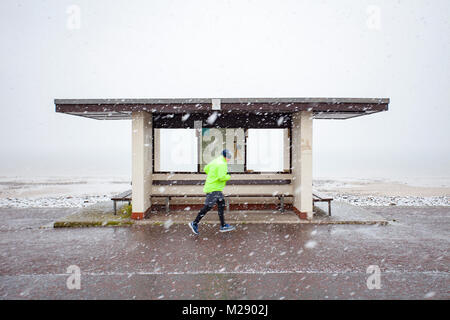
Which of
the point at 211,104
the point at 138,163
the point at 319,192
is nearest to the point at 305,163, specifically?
the point at 319,192

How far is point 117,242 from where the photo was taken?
6605 millimetres

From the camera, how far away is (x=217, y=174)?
7.09m

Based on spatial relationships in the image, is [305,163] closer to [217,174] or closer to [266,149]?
[266,149]

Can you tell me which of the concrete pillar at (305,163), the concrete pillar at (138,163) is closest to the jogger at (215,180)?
the concrete pillar at (138,163)

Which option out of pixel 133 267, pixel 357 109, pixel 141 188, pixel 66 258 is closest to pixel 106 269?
pixel 133 267

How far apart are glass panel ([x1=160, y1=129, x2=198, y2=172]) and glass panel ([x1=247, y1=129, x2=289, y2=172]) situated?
176 centimetres

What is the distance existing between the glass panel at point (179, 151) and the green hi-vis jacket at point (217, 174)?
3007mm

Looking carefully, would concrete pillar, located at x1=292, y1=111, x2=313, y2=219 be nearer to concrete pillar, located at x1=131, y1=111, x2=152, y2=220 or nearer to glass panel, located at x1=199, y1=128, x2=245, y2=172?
glass panel, located at x1=199, y1=128, x2=245, y2=172

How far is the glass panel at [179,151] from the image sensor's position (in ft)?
33.6

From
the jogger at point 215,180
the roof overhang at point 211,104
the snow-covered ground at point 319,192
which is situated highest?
the roof overhang at point 211,104

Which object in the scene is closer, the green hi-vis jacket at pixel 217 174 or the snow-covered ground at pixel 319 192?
the green hi-vis jacket at pixel 217 174

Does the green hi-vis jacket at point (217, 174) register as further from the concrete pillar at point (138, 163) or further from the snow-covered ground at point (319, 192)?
the snow-covered ground at point (319, 192)
